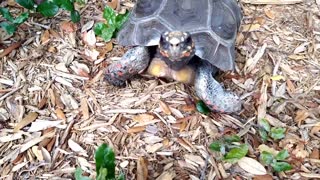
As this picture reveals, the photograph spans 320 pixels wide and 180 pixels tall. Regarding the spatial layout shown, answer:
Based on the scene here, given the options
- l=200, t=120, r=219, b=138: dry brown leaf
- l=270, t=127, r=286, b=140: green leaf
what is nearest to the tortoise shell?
l=200, t=120, r=219, b=138: dry brown leaf

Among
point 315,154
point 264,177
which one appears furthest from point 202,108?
point 315,154

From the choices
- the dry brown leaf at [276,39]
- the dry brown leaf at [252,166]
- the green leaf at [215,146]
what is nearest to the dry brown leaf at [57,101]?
the green leaf at [215,146]

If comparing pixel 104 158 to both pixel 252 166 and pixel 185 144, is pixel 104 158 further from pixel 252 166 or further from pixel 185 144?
pixel 252 166

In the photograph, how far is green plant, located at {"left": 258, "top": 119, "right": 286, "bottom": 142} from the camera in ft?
8.24

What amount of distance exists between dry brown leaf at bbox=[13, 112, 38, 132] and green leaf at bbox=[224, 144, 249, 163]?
1048 millimetres

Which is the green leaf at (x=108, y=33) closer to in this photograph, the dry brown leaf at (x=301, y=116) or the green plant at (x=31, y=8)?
the green plant at (x=31, y=8)

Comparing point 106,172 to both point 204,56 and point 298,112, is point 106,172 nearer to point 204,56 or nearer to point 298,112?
point 204,56

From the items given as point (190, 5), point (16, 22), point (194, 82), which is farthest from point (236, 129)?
point (16, 22)

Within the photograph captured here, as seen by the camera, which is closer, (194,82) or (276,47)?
(194,82)

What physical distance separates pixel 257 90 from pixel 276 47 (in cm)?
44

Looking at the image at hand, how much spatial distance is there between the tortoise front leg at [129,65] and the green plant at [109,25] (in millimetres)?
327

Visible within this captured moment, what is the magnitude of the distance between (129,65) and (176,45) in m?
0.43

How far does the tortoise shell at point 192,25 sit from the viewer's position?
103 inches

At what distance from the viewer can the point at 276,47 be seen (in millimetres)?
3094
